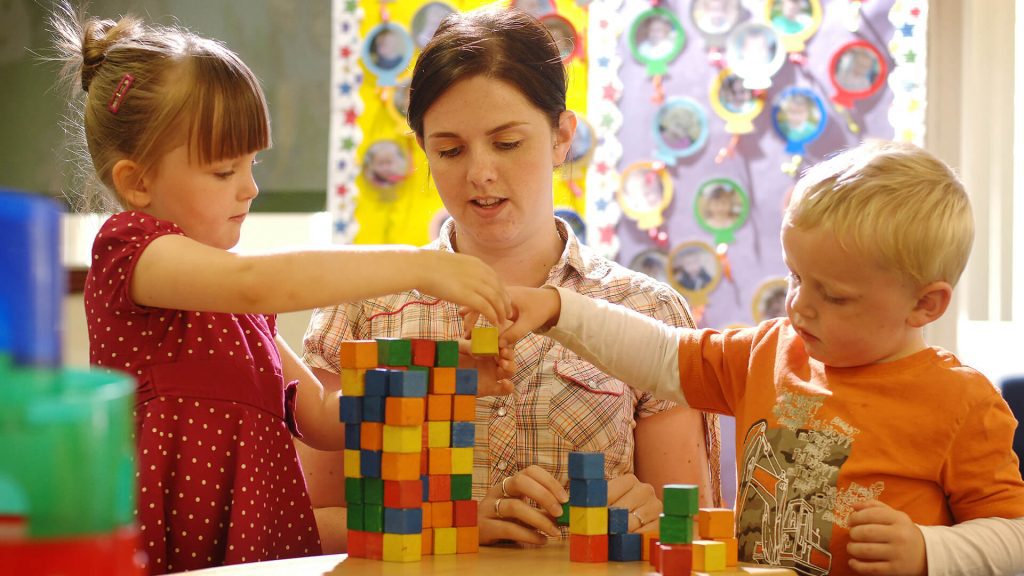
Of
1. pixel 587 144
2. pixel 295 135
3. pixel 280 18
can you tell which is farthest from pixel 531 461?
pixel 280 18

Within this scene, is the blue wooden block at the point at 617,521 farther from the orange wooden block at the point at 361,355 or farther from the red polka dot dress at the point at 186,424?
the red polka dot dress at the point at 186,424

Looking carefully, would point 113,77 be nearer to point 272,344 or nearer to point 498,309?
point 272,344

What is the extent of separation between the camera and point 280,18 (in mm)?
3348

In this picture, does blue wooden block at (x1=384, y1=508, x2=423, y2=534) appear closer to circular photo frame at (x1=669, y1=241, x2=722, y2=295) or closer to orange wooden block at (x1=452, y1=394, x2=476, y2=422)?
orange wooden block at (x1=452, y1=394, x2=476, y2=422)

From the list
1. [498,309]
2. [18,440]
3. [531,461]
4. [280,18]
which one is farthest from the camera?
[280,18]

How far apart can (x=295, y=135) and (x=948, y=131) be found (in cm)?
196

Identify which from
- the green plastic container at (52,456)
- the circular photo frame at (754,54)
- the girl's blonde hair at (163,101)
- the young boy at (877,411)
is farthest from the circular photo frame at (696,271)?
the green plastic container at (52,456)

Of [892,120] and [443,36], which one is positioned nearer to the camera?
[443,36]

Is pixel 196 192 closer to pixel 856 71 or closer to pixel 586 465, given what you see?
pixel 586 465

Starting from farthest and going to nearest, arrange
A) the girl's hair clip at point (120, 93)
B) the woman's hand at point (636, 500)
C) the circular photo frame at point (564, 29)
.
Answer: the circular photo frame at point (564, 29) < the woman's hand at point (636, 500) < the girl's hair clip at point (120, 93)

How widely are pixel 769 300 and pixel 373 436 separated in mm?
2120

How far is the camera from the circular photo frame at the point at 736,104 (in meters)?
3.20

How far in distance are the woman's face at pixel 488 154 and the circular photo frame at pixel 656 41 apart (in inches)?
57.0

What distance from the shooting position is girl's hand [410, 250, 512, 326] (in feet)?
4.18
